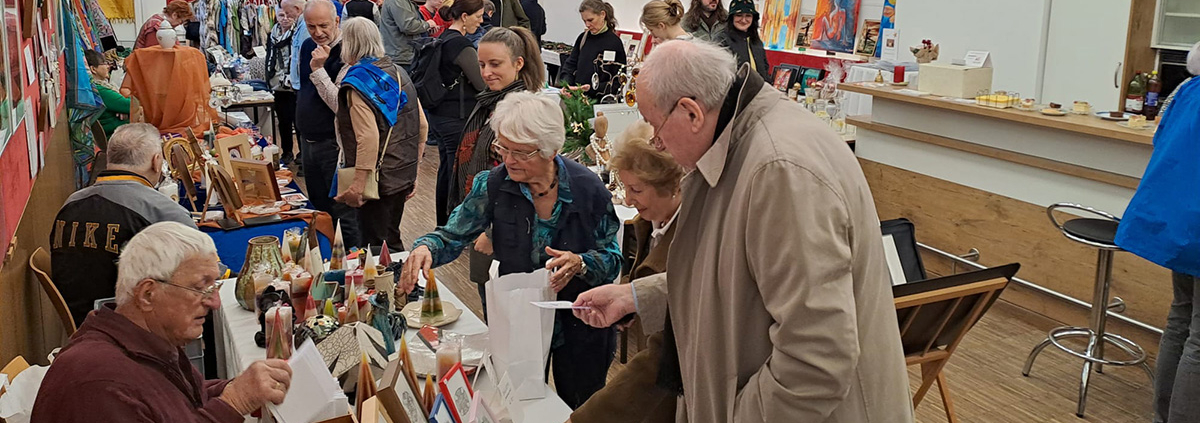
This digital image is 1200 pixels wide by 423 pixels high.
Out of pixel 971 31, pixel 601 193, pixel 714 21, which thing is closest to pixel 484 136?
pixel 601 193

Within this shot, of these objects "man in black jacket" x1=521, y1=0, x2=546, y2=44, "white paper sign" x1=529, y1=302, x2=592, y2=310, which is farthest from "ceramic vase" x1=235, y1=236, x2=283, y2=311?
"man in black jacket" x1=521, y1=0, x2=546, y2=44

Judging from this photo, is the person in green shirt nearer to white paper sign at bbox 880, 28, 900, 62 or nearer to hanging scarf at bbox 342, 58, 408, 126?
hanging scarf at bbox 342, 58, 408, 126

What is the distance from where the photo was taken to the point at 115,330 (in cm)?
204

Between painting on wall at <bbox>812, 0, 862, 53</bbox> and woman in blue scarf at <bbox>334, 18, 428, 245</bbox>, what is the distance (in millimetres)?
5031

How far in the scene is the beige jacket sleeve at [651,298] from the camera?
2.22 m

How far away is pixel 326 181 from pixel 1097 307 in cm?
386

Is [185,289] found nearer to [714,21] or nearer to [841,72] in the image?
[714,21]

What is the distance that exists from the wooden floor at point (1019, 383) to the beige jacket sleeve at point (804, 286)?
261 cm

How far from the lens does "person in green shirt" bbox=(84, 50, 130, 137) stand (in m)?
6.56

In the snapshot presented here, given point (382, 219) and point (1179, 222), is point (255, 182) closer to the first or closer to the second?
point (382, 219)

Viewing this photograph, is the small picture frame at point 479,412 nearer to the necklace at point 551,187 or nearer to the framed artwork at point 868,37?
the necklace at point 551,187

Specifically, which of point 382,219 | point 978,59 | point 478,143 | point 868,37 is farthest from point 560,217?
point 868,37

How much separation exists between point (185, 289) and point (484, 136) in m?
1.95

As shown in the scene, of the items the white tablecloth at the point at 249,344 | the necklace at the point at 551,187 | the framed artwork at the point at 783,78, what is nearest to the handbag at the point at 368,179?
the white tablecloth at the point at 249,344
